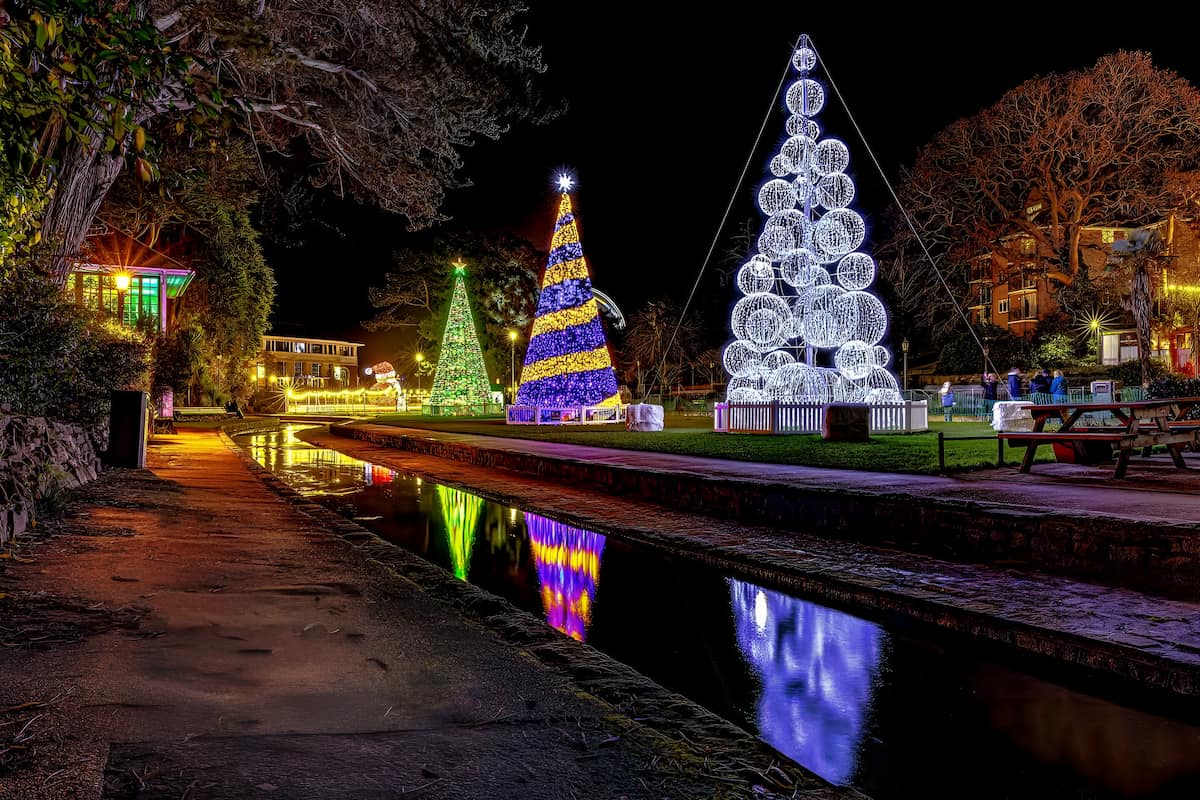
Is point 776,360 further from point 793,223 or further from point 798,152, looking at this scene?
point 798,152

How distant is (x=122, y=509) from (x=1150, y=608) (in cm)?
975

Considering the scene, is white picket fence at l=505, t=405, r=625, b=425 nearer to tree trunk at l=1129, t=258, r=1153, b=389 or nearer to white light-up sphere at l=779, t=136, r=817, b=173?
white light-up sphere at l=779, t=136, r=817, b=173

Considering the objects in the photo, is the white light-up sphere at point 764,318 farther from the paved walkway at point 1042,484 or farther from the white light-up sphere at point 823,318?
the paved walkway at point 1042,484

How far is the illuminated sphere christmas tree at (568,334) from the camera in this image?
1174 inches

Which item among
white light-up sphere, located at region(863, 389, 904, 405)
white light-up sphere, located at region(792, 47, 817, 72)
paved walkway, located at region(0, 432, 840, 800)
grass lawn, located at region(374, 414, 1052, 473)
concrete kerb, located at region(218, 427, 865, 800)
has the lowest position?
concrete kerb, located at region(218, 427, 865, 800)

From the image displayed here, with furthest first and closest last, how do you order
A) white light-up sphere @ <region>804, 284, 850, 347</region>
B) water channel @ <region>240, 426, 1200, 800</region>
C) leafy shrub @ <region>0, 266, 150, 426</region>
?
white light-up sphere @ <region>804, 284, 850, 347</region>, leafy shrub @ <region>0, 266, 150, 426</region>, water channel @ <region>240, 426, 1200, 800</region>

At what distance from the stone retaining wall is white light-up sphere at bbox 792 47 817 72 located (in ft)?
61.3

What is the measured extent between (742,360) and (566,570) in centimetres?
1566

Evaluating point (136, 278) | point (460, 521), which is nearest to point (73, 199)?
point (460, 521)

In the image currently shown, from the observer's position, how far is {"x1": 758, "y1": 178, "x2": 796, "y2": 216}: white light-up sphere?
22.2 meters

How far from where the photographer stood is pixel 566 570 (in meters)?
8.08

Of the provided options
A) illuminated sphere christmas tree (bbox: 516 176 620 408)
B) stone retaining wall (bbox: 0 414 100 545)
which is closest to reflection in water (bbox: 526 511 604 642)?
stone retaining wall (bbox: 0 414 100 545)

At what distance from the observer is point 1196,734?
4227 millimetres

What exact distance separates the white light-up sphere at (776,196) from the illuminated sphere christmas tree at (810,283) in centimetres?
3
